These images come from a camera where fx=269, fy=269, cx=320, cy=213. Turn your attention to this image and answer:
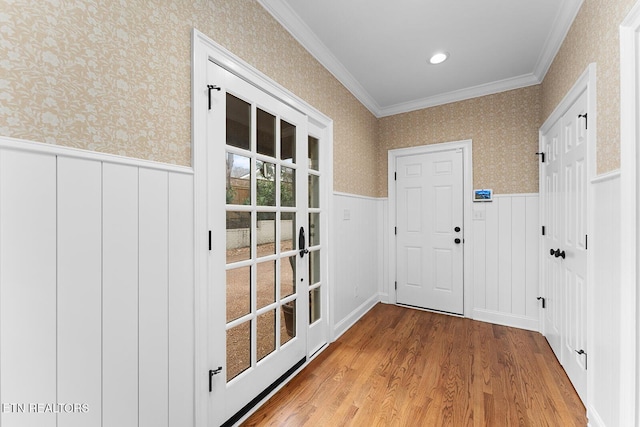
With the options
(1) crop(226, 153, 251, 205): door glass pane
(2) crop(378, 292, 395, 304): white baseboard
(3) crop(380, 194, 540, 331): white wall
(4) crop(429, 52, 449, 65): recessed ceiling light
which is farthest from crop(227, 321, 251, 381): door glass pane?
(4) crop(429, 52, 449, 65): recessed ceiling light

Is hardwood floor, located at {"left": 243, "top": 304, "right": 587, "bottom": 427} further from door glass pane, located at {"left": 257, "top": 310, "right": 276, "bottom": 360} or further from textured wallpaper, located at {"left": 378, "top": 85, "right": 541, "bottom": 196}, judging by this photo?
textured wallpaper, located at {"left": 378, "top": 85, "right": 541, "bottom": 196}

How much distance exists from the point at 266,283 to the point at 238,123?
105 centimetres

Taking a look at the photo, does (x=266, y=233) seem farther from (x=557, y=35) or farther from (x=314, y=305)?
(x=557, y=35)

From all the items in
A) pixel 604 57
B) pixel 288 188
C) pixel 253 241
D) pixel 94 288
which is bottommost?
pixel 94 288

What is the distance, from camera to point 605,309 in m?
1.43

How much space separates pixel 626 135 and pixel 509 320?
238 centimetres

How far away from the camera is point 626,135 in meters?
1.22

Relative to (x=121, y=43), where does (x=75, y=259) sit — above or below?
below

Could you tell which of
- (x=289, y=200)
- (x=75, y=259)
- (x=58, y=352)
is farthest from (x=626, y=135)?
(x=58, y=352)

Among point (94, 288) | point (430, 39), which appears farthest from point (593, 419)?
point (430, 39)

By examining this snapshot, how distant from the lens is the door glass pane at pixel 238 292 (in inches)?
61.4

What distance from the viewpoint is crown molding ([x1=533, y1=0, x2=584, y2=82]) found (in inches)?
72.4

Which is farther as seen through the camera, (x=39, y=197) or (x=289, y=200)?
(x=289, y=200)

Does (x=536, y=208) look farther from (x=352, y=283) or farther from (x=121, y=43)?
(x=121, y=43)
